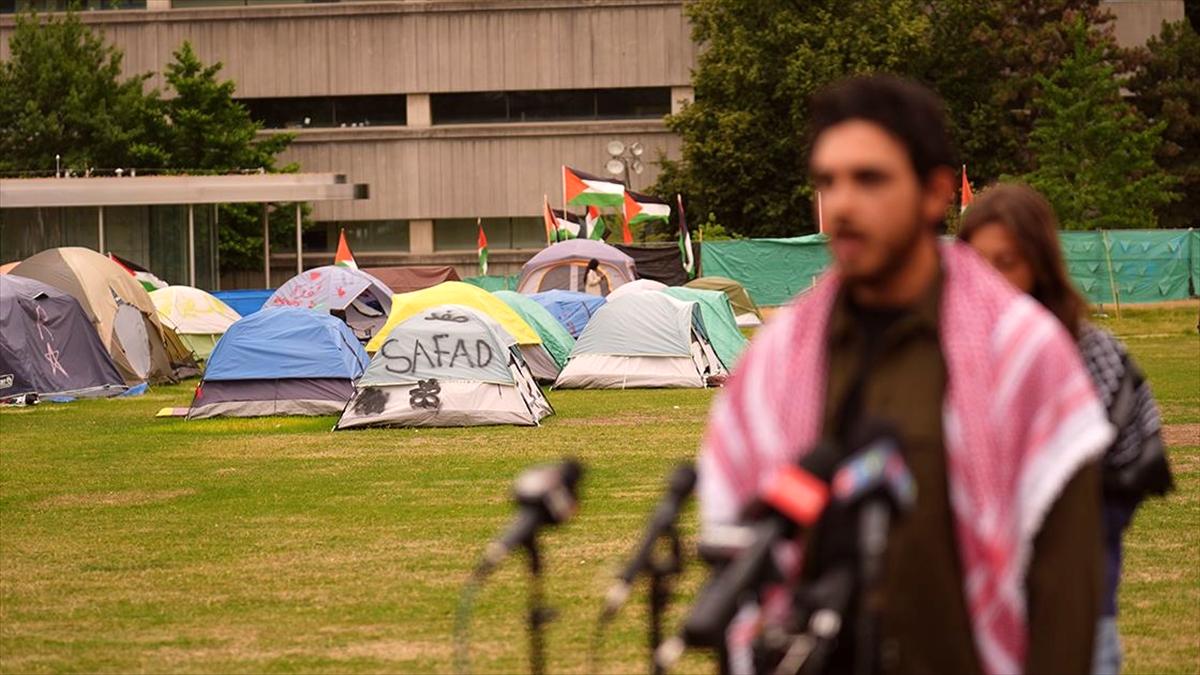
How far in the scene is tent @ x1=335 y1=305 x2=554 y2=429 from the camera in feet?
77.6

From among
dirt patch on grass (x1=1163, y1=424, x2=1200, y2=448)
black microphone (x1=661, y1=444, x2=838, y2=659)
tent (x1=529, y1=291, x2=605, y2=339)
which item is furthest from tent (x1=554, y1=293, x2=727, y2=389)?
black microphone (x1=661, y1=444, x2=838, y2=659)

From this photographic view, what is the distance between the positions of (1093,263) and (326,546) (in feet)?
124

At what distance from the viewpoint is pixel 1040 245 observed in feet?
17.0

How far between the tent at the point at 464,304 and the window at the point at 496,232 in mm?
41423

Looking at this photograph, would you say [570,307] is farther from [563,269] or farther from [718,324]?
[563,269]

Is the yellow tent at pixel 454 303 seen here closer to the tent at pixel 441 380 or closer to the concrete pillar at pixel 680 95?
the tent at pixel 441 380

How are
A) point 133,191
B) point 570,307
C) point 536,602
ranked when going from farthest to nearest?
point 133,191 → point 570,307 → point 536,602

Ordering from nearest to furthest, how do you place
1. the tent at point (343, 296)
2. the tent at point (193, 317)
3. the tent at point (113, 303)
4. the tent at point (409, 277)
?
1. the tent at point (113, 303)
2. the tent at point (343, 296)
3. the tent at point (193, 317)
4. the tent at point (409, 277)

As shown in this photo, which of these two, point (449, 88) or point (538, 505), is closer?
point (538, 505)

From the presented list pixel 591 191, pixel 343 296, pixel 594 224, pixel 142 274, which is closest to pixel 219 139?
pixel 142 274

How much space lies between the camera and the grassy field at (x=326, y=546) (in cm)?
1031

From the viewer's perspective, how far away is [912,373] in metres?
3.66

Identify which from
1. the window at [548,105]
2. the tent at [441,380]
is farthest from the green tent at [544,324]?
the window at [548,105]

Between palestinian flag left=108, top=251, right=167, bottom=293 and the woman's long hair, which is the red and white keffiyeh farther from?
palestinian flag left=108, top=251, right=167, bottom=293
